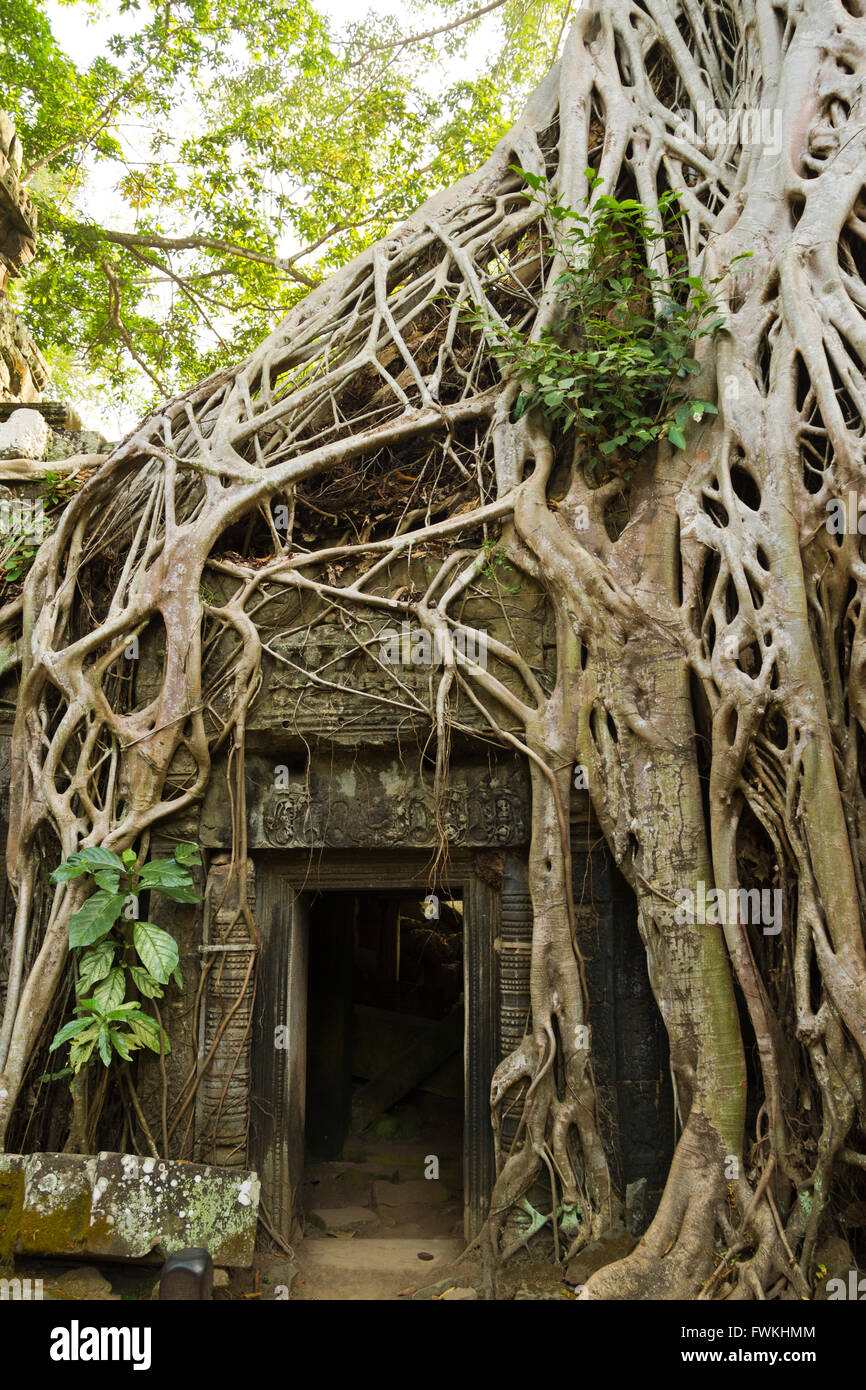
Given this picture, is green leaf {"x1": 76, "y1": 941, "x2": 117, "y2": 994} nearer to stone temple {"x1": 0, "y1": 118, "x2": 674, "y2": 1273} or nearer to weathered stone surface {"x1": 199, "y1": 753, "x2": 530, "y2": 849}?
stone temple {"x1": 0, "y1": 118, "x2": 674, "y2": 1273}

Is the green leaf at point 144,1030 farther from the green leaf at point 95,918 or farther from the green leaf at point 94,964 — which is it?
the green leaf at point 95,918

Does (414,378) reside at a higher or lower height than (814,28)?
lower

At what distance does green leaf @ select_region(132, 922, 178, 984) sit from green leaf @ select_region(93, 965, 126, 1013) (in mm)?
110

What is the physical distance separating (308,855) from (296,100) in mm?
7406

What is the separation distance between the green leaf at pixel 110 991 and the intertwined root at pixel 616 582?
0.77 feet

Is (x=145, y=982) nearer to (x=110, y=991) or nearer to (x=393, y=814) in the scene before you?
(x=110, y=991)

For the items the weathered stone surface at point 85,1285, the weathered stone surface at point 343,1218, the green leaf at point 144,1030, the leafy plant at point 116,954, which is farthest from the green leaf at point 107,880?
the weathered stone surface at point 343,1218

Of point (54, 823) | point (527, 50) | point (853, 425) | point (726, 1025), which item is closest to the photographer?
point (726, 1025)

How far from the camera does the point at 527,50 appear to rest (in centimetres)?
777

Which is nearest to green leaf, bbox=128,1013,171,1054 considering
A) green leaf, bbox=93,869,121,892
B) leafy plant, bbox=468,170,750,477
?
green leaf, bbox=93,869,121,892

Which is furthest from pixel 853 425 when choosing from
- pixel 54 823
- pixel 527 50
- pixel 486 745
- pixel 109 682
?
pixel 527 50

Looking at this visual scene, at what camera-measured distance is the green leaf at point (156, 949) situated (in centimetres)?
358

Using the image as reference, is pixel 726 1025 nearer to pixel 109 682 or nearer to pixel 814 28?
pixel 109 682

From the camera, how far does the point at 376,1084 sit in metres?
5.93
